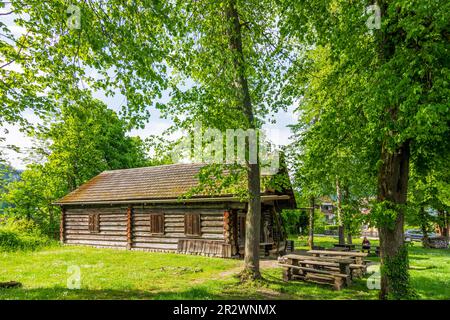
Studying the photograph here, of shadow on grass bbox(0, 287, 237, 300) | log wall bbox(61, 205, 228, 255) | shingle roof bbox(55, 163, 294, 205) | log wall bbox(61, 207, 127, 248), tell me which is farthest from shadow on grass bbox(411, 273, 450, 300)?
log wall bbox(61, 207, 127, 248)

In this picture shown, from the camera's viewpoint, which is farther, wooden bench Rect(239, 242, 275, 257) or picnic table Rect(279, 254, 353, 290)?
wooden bench Rect(239, 242, 275, 257)

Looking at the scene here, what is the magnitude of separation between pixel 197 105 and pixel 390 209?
5.89 metres

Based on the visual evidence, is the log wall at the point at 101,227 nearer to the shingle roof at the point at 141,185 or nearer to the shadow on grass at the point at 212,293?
the shingle roof at the point at 141,185

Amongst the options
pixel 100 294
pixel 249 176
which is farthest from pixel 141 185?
pixel 100 294

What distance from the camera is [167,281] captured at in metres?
10.4

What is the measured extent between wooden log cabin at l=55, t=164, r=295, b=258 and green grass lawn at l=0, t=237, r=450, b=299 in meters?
1.94

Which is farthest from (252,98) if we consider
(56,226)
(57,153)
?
(56,226)

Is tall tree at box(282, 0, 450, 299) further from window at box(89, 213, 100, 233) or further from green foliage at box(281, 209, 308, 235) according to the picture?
green foliage at box(281, 209, 308, 235)

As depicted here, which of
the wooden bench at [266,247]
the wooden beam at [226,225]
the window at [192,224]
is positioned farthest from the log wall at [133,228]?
the wooden bench at [266,247]

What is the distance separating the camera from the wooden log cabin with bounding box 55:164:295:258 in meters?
16.3

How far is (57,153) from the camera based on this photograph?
2978 centimetres

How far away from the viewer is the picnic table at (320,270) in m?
9.78

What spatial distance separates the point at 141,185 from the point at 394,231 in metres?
17.0
